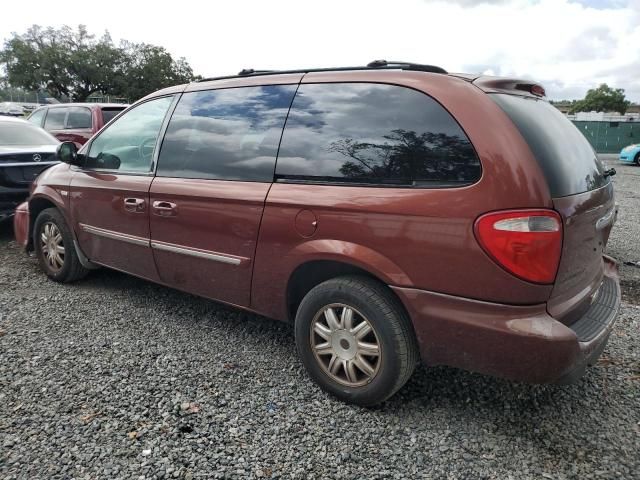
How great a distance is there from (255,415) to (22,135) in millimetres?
6149

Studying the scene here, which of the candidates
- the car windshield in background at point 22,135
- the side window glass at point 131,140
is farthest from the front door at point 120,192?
the car windshield in background at point 22,135

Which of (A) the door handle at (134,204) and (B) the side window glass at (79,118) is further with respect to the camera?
(B) the side window glass at (79,118)

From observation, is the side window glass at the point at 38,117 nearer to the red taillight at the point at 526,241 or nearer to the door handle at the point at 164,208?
the door handle at the point at 164,208

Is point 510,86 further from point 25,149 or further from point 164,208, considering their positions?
point 25,149

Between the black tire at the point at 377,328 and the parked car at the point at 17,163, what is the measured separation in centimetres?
487

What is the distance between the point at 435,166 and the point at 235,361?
1790mm

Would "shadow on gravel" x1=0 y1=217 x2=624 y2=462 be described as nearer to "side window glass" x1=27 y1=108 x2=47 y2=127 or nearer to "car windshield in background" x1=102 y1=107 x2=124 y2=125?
"car windshield in background" x1=102 y1=107 x2=124 y2=125

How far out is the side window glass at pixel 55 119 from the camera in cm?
962

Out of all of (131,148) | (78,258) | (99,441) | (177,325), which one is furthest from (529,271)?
(78,258)

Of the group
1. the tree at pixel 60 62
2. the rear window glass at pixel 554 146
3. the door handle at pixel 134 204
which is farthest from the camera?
the tree at pixel 60 62

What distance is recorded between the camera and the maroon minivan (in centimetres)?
207

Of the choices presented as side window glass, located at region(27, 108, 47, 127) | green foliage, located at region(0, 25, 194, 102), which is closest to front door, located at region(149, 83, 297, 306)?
side window glass, located at region(27, 108, 47, 127)

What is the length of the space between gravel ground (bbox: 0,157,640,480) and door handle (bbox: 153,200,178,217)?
88 cm

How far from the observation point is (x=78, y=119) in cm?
933
